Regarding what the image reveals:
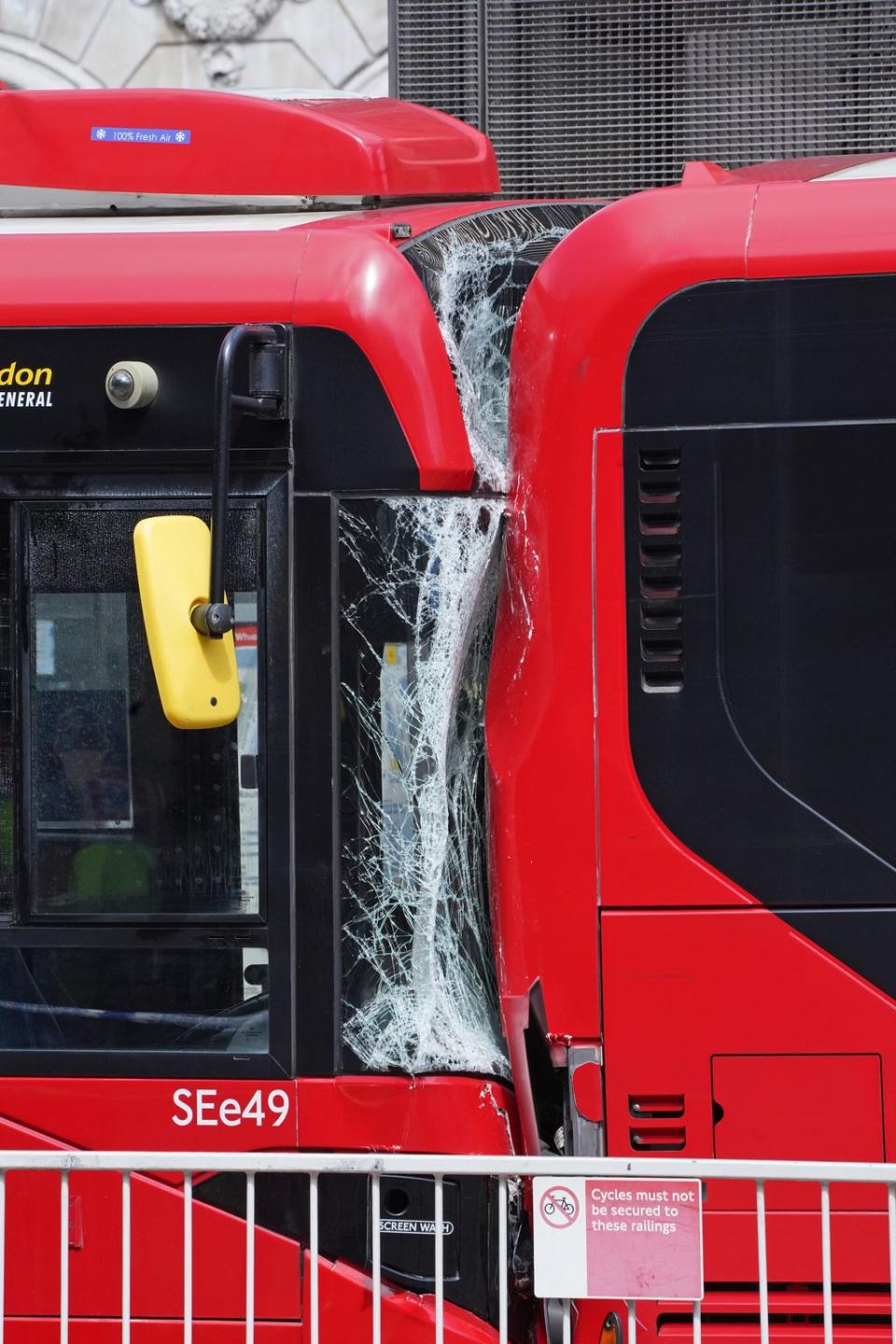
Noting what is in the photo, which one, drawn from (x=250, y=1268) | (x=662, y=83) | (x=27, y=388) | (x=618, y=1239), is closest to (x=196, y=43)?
(x=662, y=83)

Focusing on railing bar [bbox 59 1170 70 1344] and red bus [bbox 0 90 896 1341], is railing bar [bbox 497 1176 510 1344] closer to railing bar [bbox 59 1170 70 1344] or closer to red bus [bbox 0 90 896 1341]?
red bus [bbox 0 90 896 1341]

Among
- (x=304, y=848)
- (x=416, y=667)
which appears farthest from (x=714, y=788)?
(x=304, y=848)

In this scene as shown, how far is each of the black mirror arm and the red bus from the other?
0.01 metres

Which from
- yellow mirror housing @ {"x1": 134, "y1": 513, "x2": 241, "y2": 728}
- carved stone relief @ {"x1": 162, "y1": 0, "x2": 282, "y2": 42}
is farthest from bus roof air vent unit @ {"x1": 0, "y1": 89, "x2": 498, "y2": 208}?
carved stone relief @ {"x1": 162, "y1": 0, "x2": 282, "y2": 42}

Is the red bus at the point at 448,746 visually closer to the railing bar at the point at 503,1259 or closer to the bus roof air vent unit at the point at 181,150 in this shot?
the railing bar at the point at 503,1259

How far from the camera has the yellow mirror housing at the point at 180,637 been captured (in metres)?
2.57

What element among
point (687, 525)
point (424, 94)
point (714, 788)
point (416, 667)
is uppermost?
point (424, 94)

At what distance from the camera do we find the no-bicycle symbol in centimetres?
262

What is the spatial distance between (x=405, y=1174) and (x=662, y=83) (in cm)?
794

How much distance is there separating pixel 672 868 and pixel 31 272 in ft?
5.85

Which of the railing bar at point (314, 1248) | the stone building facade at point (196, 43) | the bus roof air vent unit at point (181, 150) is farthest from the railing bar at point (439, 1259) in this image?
the stone building facade at point (196, 43)

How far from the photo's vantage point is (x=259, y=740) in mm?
2848

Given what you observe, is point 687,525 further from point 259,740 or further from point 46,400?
point 46,400

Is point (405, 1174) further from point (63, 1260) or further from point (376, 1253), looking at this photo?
point (63, 1260)
